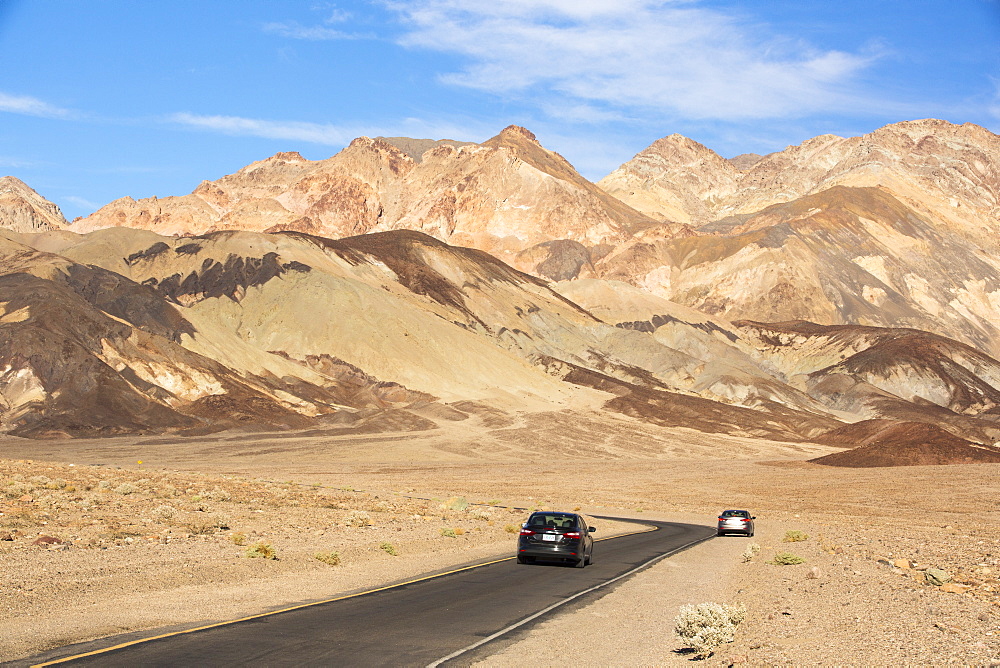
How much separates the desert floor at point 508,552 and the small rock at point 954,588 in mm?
97

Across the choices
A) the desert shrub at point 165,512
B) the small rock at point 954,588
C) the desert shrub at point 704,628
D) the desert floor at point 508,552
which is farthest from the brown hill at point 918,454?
the desert shrub at point 704,628

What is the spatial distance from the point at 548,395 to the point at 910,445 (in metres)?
58.8

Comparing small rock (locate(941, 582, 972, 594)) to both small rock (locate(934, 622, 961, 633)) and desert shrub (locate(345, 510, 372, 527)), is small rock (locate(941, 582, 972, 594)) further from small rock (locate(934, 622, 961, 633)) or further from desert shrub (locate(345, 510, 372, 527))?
desert shrub (locate(345, 510, 372, 527))

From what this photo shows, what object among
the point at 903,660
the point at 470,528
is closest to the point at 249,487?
the point at 470,528

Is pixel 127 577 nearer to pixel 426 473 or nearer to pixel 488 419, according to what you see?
pixel 426 473

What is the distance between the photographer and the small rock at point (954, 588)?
16059 mm

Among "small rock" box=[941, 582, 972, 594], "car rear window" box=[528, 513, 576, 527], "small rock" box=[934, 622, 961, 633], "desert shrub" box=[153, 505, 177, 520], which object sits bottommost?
"desert shrub" box=[153, 505, 177, 520]

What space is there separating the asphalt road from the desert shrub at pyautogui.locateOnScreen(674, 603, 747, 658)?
2.59 meters

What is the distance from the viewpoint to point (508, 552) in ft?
85.3

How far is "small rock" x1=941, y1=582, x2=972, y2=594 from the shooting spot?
16059mm

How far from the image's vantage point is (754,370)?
177 m

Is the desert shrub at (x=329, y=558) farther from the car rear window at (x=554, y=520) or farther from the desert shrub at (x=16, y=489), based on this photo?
the desert shrub at (x=16, y=489)

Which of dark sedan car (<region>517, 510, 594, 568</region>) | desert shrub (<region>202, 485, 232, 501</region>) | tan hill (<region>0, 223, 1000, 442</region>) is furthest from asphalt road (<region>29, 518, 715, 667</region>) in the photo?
tan hill (<region>0, 223, 1000, 442</region>)

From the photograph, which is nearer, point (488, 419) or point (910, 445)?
point (910, 445)
